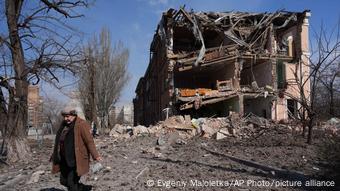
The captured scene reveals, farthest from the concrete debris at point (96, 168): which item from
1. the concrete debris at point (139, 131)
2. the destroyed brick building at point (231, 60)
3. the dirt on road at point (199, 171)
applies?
the destroyed brick building at point (231, 60)

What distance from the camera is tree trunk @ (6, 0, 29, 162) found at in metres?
12.8

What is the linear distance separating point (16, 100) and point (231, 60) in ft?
69.1

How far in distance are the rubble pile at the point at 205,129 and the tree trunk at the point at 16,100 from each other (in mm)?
7283

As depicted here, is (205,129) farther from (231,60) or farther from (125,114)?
(125,114)

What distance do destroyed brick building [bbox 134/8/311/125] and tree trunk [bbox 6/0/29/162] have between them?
1622 cm

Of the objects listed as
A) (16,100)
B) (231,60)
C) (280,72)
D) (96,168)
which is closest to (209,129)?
(16,100)

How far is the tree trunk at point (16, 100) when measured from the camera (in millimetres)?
12812

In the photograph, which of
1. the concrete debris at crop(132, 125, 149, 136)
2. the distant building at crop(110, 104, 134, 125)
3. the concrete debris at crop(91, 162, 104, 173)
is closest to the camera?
the concrete debris at crop(91, 162, 104, 173)

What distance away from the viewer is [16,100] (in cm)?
1273

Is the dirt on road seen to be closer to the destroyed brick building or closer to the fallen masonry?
the fallen masonry

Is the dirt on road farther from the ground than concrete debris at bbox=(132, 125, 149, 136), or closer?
closer

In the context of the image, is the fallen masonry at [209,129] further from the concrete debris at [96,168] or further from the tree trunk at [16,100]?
the concrete debris at [96,168]

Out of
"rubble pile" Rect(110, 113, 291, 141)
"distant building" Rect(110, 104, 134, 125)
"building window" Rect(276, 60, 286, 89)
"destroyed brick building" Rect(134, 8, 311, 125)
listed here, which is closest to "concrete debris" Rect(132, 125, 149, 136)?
"rubble pile" Rect(110, 113, 291, 141)

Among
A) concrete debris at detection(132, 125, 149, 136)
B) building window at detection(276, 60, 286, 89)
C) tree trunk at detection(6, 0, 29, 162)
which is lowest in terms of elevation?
concrete debris at detection(132, 125, 149, 136)
